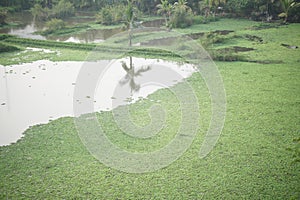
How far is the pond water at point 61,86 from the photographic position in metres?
8.76

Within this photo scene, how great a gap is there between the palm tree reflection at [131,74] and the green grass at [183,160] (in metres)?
1.39

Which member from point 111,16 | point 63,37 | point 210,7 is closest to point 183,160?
point 63,37

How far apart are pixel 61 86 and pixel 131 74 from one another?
2.81 meters

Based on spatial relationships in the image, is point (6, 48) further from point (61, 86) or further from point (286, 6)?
point (286, 6)

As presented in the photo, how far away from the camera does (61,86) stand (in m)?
11.1

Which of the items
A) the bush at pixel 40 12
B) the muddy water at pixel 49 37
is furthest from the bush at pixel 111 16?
the bush at pixel 40 12

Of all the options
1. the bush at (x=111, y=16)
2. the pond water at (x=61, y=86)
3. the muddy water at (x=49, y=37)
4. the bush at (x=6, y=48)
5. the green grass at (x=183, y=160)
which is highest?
the bush at (x=111, y=16)

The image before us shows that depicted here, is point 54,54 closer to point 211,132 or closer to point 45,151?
point 45,151

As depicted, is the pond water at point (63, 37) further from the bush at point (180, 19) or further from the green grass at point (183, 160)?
the green grass at point (183, 160)

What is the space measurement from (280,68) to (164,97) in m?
5.23

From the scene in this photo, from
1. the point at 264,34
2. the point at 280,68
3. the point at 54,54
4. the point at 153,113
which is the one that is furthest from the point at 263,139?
the point at 264,34

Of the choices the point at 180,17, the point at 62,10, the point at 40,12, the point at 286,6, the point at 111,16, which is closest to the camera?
the point at 286,6

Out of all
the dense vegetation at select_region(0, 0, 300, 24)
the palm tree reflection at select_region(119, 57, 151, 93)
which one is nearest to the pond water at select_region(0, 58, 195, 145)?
the palm tree reflection at select_region(119, 57, 151, 93)

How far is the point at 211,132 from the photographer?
7.28m
